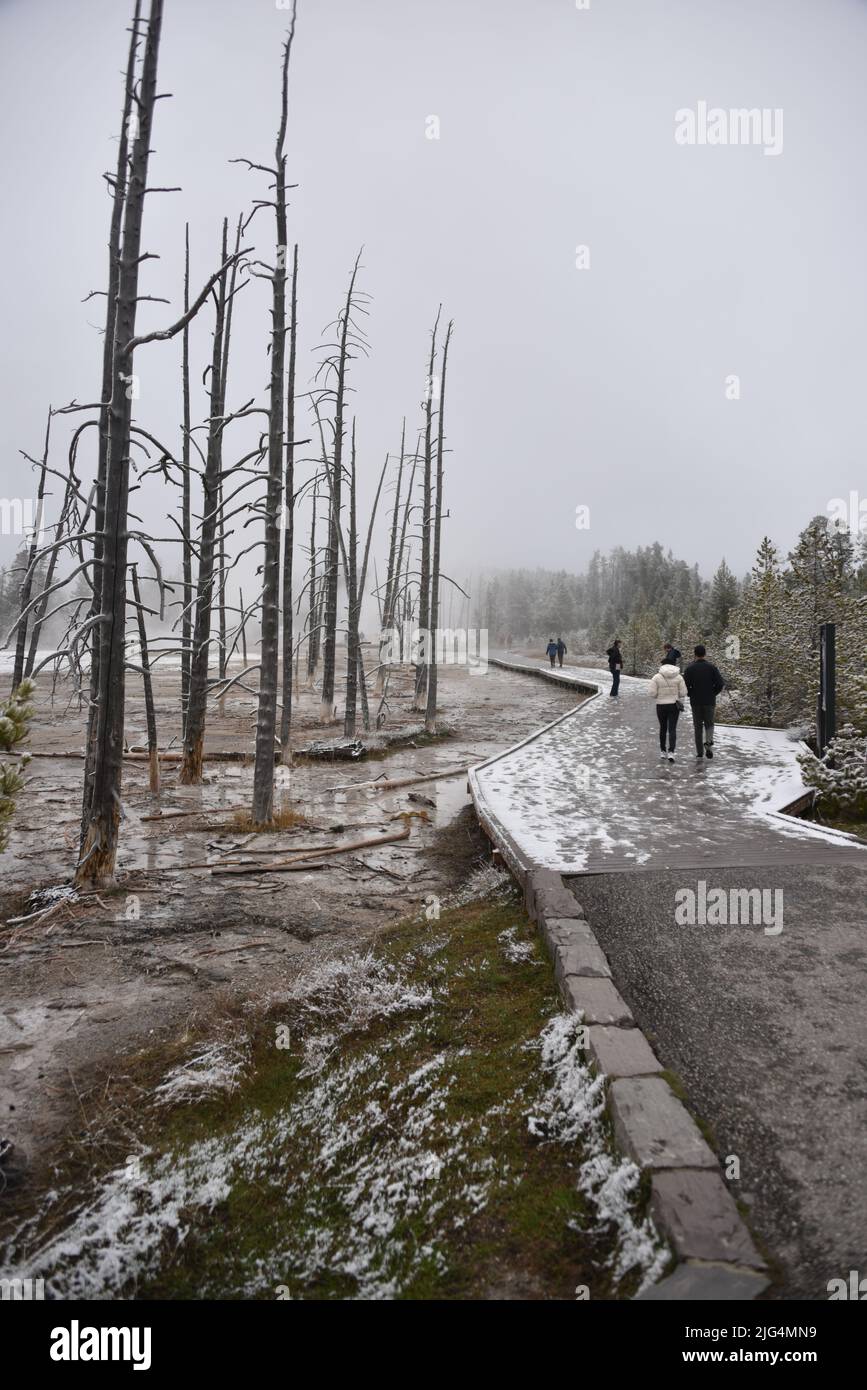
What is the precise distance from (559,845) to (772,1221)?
14.9 feet

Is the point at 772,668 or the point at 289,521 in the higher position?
the point at 289,521

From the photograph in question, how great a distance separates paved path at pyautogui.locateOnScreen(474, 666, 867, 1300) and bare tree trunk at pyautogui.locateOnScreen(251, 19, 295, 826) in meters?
3.30

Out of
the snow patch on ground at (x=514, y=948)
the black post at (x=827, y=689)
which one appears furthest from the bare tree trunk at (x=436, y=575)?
the snow patch on ground at (x=514, y=948)

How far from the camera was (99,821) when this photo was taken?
7434mm

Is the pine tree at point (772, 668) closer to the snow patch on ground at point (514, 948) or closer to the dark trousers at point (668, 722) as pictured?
the dark trousers at point (668, 722)

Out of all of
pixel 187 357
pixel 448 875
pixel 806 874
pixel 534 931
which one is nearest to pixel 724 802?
pixel 806 874

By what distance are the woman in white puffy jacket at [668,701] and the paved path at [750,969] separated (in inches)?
71.6

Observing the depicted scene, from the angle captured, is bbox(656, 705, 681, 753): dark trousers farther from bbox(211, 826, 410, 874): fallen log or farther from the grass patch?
the grass patch

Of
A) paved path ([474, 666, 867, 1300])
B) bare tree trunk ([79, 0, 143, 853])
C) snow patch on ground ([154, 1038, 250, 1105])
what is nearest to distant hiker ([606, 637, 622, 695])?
paved path ([474, 666, 867, 1300])

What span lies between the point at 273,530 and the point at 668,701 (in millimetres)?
7329

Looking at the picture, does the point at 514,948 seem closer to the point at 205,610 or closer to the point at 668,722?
the point at 668,722

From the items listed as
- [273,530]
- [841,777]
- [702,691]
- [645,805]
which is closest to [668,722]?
[702,691]

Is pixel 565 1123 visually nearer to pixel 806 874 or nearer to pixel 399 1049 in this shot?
pixel 399 1049

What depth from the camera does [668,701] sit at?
12.0 meters
